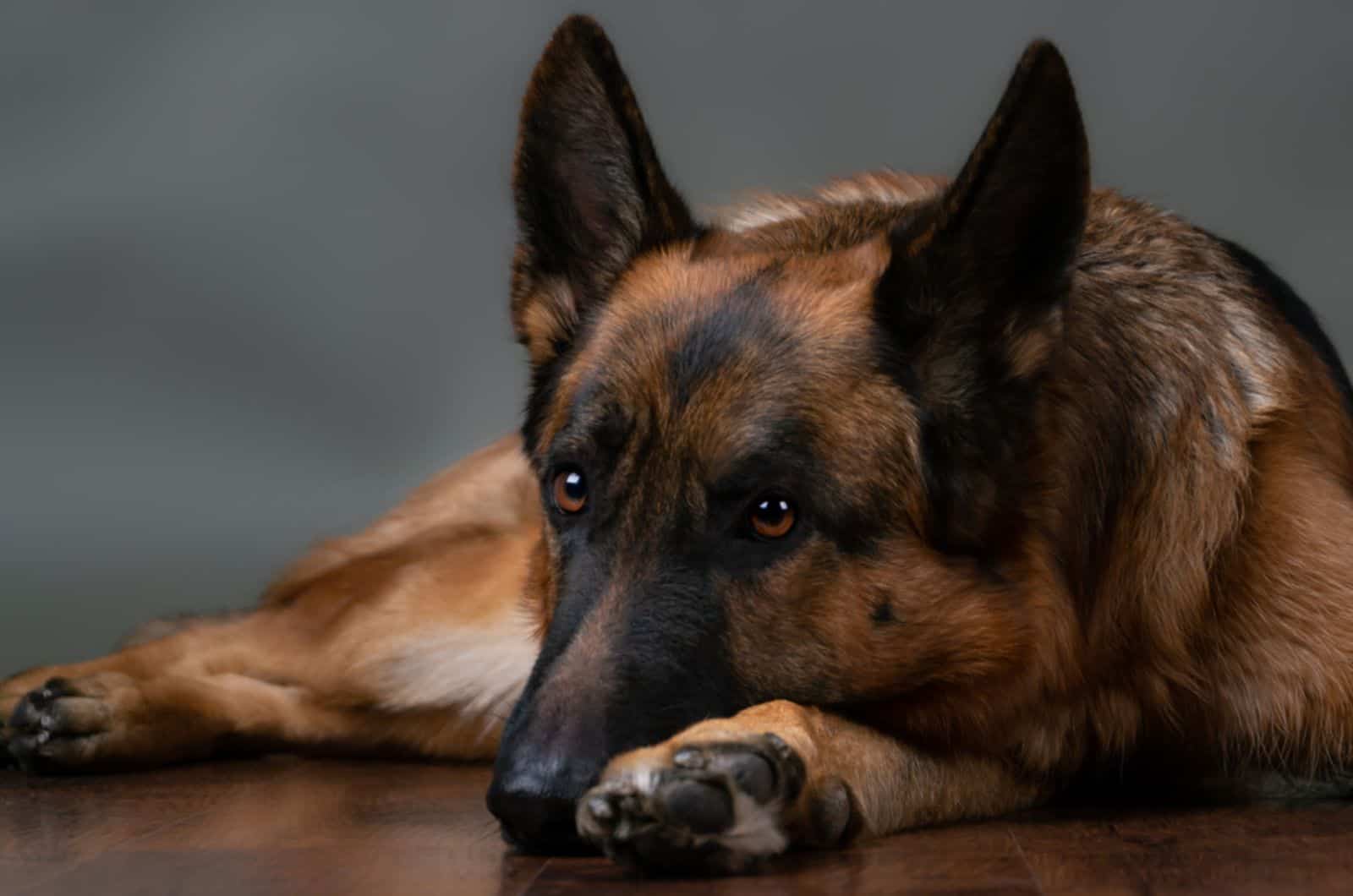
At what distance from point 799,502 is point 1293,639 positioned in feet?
4.02

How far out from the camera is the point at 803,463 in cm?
361

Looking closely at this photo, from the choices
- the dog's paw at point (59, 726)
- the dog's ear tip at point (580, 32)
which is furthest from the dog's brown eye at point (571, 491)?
the dog's paw at point (59, 726)

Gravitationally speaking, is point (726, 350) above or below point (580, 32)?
below

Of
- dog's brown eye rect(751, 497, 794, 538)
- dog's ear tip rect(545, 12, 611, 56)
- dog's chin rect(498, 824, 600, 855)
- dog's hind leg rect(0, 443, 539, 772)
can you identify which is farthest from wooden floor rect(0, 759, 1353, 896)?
dog's ear tip rect(545, 12, 611, 56)

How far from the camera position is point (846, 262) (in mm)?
4000

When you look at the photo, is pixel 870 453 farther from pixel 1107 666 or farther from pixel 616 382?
pixel 1107 666

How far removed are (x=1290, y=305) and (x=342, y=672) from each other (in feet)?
8.86

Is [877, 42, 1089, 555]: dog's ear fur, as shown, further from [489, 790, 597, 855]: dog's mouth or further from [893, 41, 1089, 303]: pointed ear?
[489, 790, 597, 855]: dog's mouth

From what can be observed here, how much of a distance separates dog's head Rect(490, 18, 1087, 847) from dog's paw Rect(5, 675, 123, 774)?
4.88ft

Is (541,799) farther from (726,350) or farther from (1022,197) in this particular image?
(1022,197)

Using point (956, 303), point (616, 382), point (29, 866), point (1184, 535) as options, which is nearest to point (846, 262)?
point (956, 303)

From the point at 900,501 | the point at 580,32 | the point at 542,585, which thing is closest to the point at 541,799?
the point at 900,501

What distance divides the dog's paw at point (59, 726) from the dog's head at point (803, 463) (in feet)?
4.88

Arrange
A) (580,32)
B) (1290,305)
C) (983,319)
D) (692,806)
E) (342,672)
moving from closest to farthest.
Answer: (692,806) < (983,319) < (580,32) < (1290,305) < (342,672)
